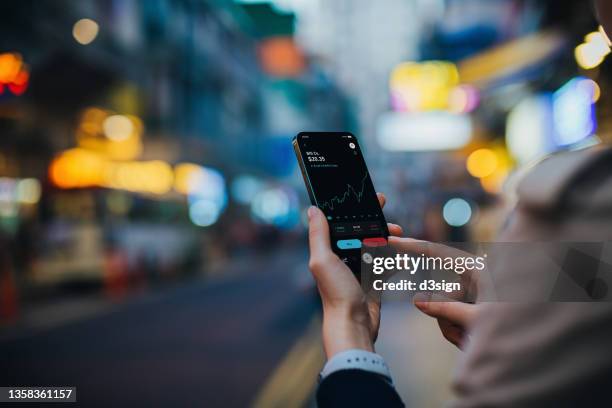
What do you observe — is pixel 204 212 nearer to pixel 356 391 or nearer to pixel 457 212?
pixel 457 212

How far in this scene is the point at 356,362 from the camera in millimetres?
1014

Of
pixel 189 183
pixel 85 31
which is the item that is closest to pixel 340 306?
pixel 85 31

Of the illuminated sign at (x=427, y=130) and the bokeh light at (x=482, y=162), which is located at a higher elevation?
the illuminated sign at (x=427, y=130)

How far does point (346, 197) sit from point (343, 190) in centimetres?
3

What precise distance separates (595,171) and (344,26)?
397ft

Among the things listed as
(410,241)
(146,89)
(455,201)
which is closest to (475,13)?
(455,201)

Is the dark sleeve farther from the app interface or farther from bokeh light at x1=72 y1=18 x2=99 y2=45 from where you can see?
bokeh light at x1=72 y1=18 x2=99 y2=45

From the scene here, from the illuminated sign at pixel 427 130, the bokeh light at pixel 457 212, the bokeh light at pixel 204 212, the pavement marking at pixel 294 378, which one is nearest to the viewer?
the pavement marking at pixel 294 378

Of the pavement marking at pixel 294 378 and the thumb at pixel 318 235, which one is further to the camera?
the pavement marking at pixel 294 378

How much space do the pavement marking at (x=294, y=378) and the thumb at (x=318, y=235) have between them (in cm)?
405

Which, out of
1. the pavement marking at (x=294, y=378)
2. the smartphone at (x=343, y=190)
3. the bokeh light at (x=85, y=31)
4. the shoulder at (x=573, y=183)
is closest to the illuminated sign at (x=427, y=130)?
the bokeh light at (x=85, y=31)

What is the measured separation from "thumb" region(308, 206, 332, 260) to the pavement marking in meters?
4.05

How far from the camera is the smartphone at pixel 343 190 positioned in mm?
1254

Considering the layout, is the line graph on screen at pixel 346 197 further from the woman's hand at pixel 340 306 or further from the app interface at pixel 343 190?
the woman's hand at pixel 340 306
